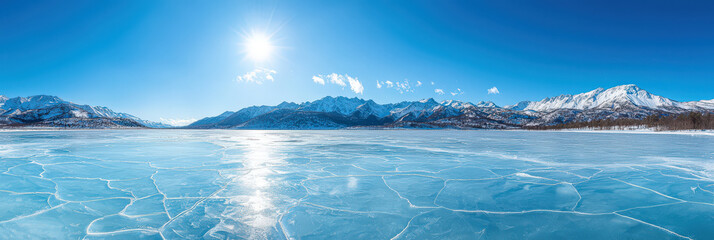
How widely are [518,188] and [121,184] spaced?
12.5 metres

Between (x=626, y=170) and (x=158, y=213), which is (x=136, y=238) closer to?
(x=158, y=213)

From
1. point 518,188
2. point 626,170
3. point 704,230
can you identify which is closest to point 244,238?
point 518,188

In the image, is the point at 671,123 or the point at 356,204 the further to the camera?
the point at 671,123

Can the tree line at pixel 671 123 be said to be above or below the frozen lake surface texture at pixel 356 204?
above

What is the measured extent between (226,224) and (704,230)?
9115 mm

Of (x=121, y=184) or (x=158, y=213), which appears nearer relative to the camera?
(x=158, y=213)

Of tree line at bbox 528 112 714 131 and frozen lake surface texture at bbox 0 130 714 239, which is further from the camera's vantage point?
tree line at bbox 528 112 714 131

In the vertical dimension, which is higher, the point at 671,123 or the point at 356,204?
the point at 671,123

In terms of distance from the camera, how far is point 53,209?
6.62 meters

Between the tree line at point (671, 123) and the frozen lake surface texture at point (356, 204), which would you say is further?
the tree line at point (671, 123)

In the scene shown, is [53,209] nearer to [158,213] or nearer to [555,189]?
[158,213]

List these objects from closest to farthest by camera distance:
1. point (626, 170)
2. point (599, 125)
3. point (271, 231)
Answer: point (271, 231), point (626, 170), point (599, 125)

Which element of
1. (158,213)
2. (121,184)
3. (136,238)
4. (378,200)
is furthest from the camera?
(121,184)

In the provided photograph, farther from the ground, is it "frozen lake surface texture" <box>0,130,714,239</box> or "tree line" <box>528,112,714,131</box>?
"tree line" <box>528,112,714,131</box>
